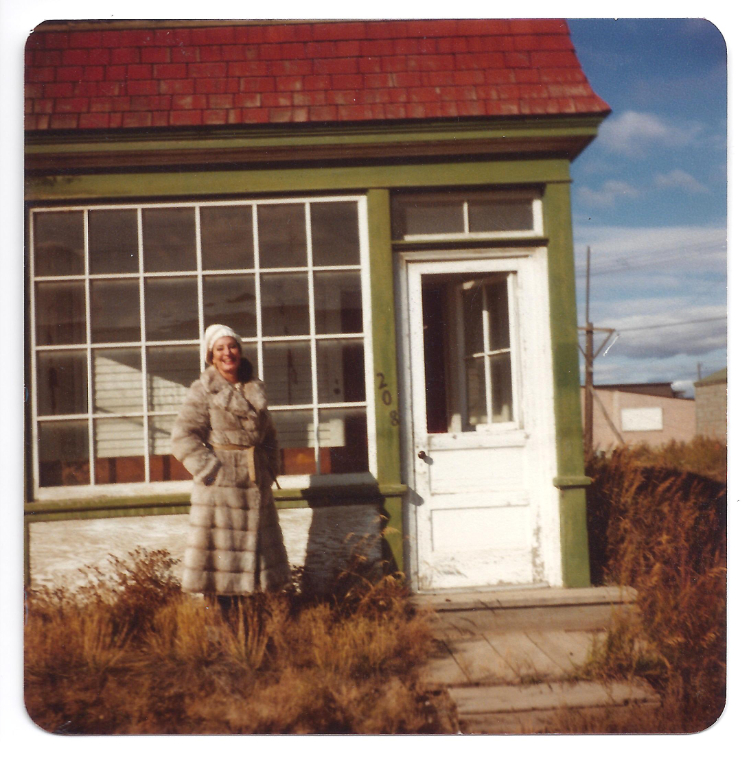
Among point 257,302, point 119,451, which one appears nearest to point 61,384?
point 119,451

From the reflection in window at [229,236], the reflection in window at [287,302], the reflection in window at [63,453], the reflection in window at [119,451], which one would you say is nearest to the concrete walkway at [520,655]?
the reflection in window at [287,302]

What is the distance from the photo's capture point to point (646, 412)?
392cm

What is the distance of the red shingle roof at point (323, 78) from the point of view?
3.55 m

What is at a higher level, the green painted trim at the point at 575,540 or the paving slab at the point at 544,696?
the green painted trim at the point at 575,540

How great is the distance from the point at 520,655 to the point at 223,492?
5.82 ft

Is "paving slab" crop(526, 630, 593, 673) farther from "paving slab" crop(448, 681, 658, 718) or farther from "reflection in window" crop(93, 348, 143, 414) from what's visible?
"reflection in window" crop(93, 348, 143, 414)

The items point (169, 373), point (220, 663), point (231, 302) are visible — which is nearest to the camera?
point (220, 663)

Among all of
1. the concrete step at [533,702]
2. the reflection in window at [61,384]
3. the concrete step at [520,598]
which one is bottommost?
the concrete step at [533,702]

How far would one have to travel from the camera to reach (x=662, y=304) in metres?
3.46

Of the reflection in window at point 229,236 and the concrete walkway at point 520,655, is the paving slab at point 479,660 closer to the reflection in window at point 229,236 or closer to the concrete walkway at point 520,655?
the concrete walkway at point 520,655

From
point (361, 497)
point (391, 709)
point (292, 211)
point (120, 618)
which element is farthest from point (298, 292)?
point (391, 709)

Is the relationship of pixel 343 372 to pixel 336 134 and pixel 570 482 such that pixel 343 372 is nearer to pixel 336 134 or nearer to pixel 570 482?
pixel 336 134

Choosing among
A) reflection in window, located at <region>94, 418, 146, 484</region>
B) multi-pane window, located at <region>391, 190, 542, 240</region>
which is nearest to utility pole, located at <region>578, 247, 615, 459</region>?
multi-pane window, located at <region>391, 190, 542, 240</region>

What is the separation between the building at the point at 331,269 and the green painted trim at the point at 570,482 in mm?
14
